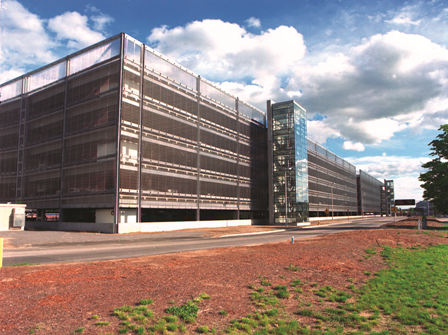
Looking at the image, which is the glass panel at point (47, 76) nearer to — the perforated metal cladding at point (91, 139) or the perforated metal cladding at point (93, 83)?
the perforated metal cladding at point (93, 83)

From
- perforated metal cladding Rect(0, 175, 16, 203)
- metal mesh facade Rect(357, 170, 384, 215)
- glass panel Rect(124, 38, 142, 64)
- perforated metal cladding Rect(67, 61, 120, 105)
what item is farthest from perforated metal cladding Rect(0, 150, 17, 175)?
metal mesh facade Rect(357, 170, 384, 215)

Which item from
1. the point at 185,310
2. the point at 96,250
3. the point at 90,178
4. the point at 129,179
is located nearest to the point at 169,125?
the point at 129,179

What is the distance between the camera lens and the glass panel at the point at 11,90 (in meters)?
58.3

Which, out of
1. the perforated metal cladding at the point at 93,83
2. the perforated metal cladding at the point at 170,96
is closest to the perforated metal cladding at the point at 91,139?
the perforated metal cladding at the point at 93,83

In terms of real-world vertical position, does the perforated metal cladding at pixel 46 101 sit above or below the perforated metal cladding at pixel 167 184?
above

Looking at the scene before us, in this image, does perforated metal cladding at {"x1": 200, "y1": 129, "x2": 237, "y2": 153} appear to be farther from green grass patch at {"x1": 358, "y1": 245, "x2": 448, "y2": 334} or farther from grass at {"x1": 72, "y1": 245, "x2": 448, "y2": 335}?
grass at {"x1": 72, "y1": 245, "x2": 448, "y2": 335}

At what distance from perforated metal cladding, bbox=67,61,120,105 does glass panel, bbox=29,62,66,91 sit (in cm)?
394

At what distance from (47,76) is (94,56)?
12.8m

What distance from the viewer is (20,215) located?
41.4m

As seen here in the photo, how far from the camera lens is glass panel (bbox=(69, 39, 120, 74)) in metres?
44.3

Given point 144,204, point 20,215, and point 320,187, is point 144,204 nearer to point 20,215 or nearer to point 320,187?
point 20,215

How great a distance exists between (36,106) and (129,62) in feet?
73.4

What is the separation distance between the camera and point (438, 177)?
48188 millimetres

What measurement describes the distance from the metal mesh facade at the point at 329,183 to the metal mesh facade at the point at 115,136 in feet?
134
